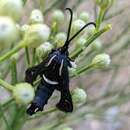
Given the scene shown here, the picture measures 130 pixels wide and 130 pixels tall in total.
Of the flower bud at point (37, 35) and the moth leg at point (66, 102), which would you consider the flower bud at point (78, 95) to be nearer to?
the moth leg at point (66, 102)

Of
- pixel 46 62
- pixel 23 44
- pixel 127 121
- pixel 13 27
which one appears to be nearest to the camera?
pixel 13 27

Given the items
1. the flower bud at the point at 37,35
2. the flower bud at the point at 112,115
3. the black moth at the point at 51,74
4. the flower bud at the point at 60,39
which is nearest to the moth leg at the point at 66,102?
the black moth at the point at 51,74

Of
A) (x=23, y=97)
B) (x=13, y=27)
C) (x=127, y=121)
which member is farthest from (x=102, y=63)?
(x=127, y=121)

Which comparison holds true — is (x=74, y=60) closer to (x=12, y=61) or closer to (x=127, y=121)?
(x=12, y=61)

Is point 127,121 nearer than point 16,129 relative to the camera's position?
No

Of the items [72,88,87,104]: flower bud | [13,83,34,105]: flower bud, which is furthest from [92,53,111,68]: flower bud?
[13,83,34,105]: flower bud

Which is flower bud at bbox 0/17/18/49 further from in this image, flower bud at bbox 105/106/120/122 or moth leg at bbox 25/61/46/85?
flower bud at bbox 105/106/120/122
